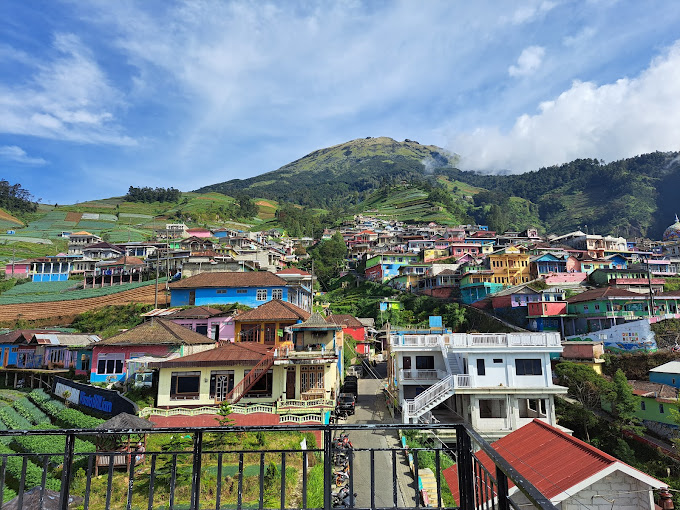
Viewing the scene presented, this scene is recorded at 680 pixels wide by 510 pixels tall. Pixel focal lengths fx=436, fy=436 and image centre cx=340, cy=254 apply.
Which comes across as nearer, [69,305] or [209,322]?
[209,322]

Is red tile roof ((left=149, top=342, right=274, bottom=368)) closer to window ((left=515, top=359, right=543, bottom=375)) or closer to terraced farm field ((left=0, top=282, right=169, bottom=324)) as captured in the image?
window ((left=515, top=359, right=543, bottom=375))

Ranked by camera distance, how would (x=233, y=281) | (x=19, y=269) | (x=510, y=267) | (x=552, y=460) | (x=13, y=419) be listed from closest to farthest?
(x=552, y=460), (x=13, y=419), (x=233, y=281), (x=510, y=267), (x=19, y=269)

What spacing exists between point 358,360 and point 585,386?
70.8 feet

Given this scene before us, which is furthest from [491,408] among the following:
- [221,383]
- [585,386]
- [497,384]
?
[221,383]

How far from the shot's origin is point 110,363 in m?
25.0

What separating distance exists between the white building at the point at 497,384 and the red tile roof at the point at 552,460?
940cm

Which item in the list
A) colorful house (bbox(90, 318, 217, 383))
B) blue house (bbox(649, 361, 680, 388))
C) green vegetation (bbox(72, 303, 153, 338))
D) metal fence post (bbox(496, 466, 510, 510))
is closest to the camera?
metal fence post (bbox(496, 466, 510, 510))

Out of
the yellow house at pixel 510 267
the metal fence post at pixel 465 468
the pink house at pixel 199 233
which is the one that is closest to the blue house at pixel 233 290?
the yellow house at pixel 510 267

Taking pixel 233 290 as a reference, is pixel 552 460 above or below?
below

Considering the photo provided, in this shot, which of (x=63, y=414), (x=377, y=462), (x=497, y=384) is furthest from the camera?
(x=497, y=384)

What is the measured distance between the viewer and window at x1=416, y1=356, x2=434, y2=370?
29.1m

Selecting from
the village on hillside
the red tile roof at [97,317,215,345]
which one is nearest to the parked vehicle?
the village on hillside

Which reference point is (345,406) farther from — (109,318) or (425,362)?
(109,318)

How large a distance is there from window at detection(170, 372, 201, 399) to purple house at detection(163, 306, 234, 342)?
8.21 meters
